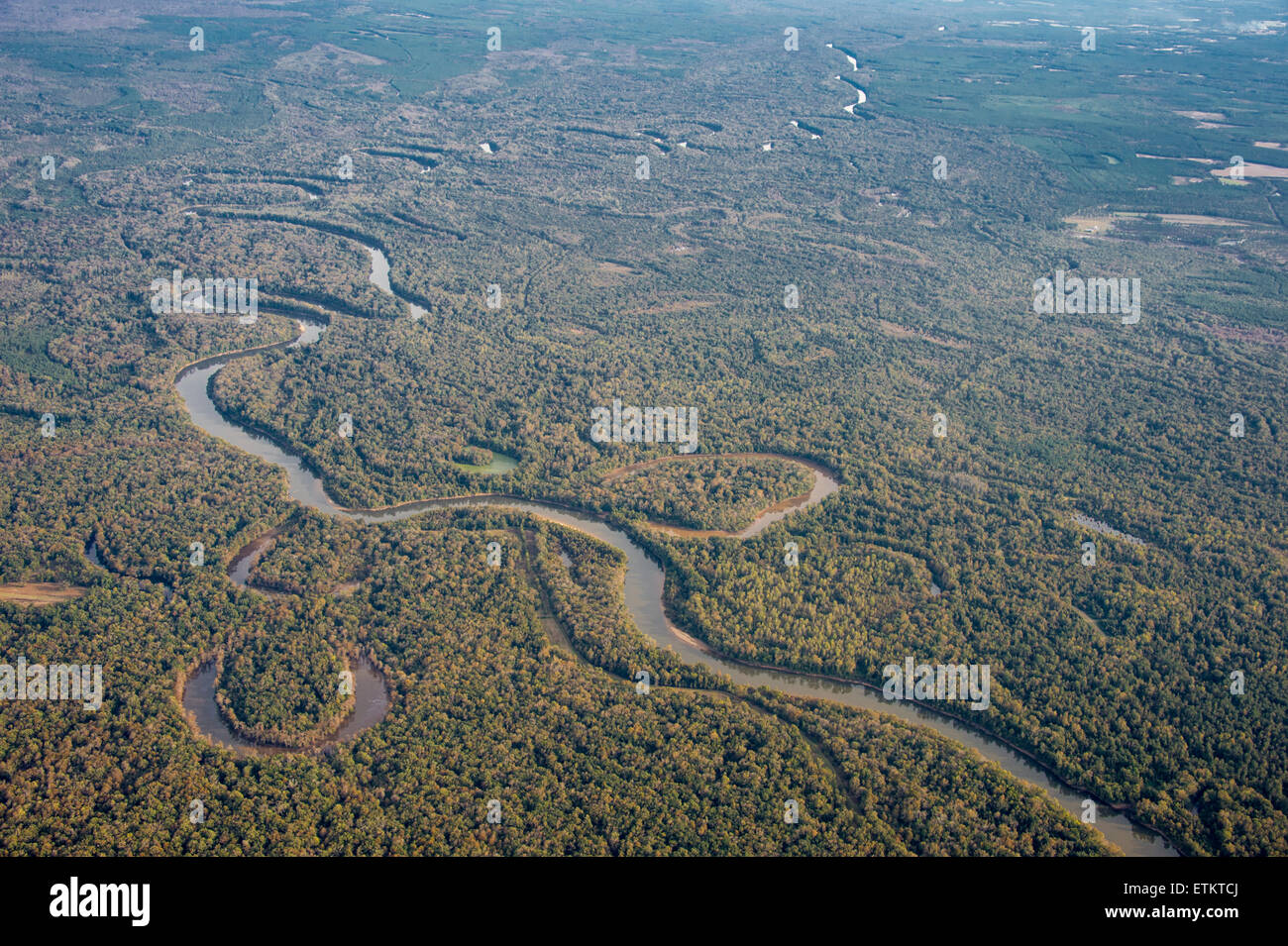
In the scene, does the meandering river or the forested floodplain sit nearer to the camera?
the forested floodplain

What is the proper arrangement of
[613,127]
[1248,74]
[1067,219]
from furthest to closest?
[1248,74] < [613,127] < [1067,219]

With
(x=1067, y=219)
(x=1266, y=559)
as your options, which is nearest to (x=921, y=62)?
(x=1067, y=219)

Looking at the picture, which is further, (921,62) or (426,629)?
(921,62)

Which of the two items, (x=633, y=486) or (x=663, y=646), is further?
(x=633, y=486)

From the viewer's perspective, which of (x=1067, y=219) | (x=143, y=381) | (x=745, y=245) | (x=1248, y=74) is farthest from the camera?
(x=1248, y=74)

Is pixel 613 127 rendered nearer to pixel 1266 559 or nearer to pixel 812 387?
pixel 812 387

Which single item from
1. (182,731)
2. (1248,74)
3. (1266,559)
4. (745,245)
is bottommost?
(182,731)

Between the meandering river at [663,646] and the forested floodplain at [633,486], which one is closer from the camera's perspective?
the forested floodplain at [633,486]

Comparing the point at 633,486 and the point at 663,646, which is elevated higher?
the point at 633,486
